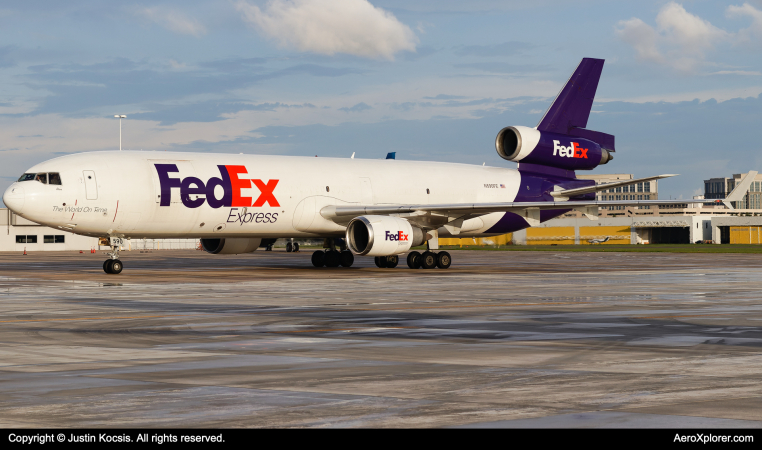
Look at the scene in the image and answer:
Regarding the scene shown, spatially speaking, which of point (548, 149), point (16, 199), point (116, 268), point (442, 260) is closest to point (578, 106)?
point (548, 149)

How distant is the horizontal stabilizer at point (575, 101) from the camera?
39.9 metres

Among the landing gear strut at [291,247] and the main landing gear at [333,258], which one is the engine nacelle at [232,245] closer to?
the main landing gear at [333,258]

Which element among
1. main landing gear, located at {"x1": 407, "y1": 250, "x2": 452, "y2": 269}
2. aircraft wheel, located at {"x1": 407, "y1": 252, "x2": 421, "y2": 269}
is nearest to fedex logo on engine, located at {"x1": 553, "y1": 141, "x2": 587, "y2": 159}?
main landing gear, located at {"x1": 407, "y1": 250, "x2": 452, "y2": 269}

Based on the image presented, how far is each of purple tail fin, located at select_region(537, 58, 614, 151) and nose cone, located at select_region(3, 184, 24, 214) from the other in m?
22.5

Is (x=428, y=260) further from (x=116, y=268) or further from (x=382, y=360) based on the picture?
(x=382, y=360)

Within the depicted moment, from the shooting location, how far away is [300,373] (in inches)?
334

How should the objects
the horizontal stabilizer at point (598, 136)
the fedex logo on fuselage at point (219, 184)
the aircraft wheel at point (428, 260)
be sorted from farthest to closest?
1. the horizontal stabilizer at point (598, 136)
2. the aircraft wheel at point (428, 260)
3. the fedex logo on fuselage at point (219, 184)

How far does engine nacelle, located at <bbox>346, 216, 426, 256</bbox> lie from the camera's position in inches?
1238

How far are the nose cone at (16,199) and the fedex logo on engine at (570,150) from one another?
22.7 metres

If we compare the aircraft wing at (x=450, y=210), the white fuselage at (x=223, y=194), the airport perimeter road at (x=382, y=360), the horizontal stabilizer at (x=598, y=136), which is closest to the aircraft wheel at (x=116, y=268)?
the white fuselage at (x=223, y=194)

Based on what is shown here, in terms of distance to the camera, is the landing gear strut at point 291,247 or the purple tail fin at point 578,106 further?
the landing gear strut at point 291,247

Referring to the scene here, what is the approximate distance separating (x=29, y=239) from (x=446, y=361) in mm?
90305

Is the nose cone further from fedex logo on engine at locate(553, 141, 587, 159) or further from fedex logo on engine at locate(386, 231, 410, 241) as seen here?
fedex logo on engine at locate(553, 141, 587, 159)
